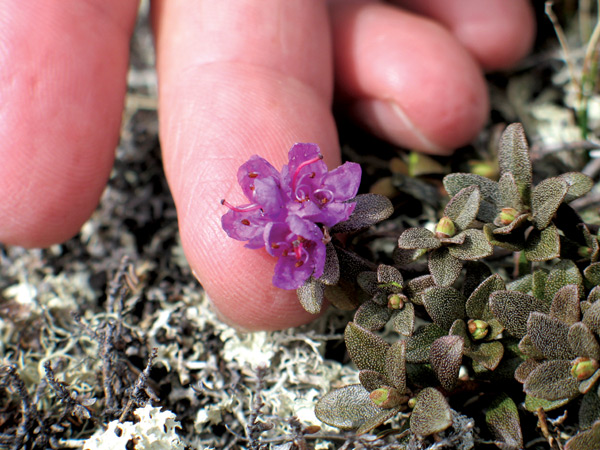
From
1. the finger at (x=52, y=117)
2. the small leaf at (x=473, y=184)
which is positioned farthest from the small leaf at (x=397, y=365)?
the finger at (x=52, y=117)

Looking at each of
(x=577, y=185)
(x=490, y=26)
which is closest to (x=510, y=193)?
(x=577, y=185)

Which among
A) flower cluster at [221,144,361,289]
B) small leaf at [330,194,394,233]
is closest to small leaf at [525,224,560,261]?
small leaf at [330,194,394,233]

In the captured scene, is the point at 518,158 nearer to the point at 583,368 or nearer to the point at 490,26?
the point at 583,368

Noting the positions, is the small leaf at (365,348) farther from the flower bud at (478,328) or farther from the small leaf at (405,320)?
the flower bud at (478,328)

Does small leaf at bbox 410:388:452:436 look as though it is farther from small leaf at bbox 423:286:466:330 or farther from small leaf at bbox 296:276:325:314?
small leaf at bbox 296:276:325:314

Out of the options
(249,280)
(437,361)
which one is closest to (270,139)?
(249,280)
